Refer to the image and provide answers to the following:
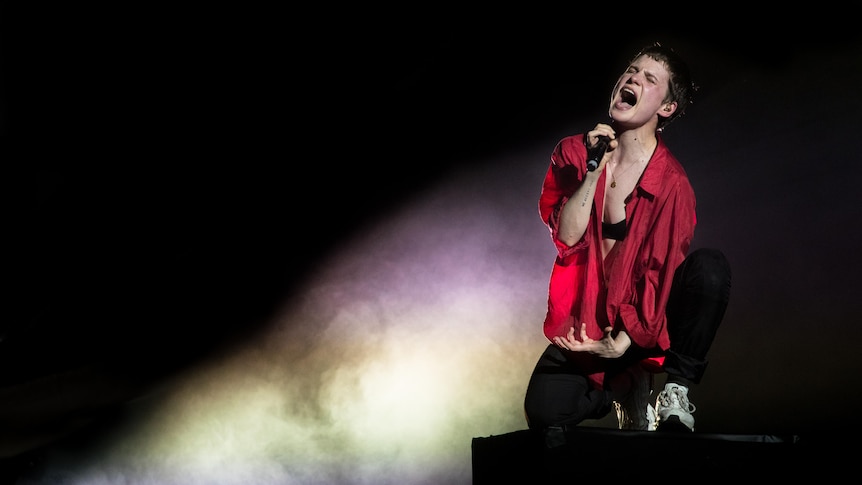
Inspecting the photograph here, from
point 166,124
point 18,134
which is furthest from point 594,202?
point 18,134

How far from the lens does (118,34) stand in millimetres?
2949

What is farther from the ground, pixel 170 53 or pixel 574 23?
pixel 170 53

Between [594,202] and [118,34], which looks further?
[118,34]

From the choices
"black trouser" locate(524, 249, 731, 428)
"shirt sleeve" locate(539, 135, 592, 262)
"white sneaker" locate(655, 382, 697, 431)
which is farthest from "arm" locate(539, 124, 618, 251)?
"white sneaker" locate(655, 382, 697, 431)

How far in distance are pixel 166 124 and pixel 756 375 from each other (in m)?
2.53

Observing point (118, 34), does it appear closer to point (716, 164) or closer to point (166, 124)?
point (166, 124)

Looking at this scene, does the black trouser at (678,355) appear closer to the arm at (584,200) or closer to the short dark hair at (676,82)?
the arm at (584,200)

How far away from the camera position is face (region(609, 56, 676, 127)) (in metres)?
2.41

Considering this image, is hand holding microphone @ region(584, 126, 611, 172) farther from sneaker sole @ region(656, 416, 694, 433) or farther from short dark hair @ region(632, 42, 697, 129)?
sneaker sole @ region(656, 416, 694, 433)

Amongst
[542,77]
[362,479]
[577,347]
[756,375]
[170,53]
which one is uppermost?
[170,53]

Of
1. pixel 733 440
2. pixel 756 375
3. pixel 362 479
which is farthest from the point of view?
pixel 362 479

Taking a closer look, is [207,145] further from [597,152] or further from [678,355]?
[678,355]

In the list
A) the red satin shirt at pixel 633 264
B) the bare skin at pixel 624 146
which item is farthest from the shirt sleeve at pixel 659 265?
the bare skin at pixel 624 146

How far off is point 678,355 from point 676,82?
0.96 metres
